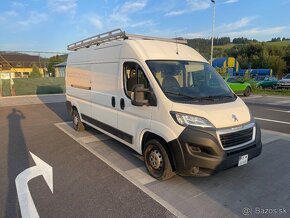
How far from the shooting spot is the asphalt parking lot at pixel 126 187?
11.2 ft

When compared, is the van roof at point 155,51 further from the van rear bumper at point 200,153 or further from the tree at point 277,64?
the tree at point 277,64

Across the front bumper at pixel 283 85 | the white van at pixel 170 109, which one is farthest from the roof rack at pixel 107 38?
the front bumper at pixel 283 85

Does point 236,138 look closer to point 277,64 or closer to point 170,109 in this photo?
point 170,109

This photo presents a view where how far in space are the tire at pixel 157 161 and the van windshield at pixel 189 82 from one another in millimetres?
867

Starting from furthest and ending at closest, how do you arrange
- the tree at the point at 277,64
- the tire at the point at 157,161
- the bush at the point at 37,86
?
the tree at the point at 277,64, the bush at the point at 37,86, the tire at the point at 157,161

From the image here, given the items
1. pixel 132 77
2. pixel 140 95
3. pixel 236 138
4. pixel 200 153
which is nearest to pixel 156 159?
pixel 200 153

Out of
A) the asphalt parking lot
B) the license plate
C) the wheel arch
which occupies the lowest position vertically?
the asphalt parking lot

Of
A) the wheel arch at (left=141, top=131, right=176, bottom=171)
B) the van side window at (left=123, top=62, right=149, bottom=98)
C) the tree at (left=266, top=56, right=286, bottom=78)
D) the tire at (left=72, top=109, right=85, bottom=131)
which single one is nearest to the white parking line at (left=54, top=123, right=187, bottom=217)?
the wheel arch at (left=141, top=131, right=176, bottom=171)

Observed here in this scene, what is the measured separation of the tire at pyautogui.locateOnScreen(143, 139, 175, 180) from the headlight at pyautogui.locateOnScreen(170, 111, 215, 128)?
59cm

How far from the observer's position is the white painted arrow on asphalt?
342 cm

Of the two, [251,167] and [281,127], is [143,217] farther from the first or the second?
[281,127]

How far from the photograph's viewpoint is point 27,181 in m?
4.30

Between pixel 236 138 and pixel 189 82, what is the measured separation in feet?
4.14

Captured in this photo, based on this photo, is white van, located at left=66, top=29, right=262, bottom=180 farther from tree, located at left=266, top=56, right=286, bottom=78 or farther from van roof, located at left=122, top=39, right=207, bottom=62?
tree, located at left=266, top=56, right=286, bottom=78
